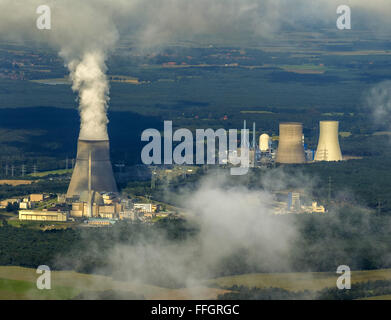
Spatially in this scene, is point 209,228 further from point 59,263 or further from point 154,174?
point 154,174

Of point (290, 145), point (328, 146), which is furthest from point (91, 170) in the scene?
point (328, 146)

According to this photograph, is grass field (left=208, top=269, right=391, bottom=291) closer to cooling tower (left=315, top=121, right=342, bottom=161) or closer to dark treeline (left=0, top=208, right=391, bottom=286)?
dark treeline (left=0, top=208, right=391, bottom=286)
